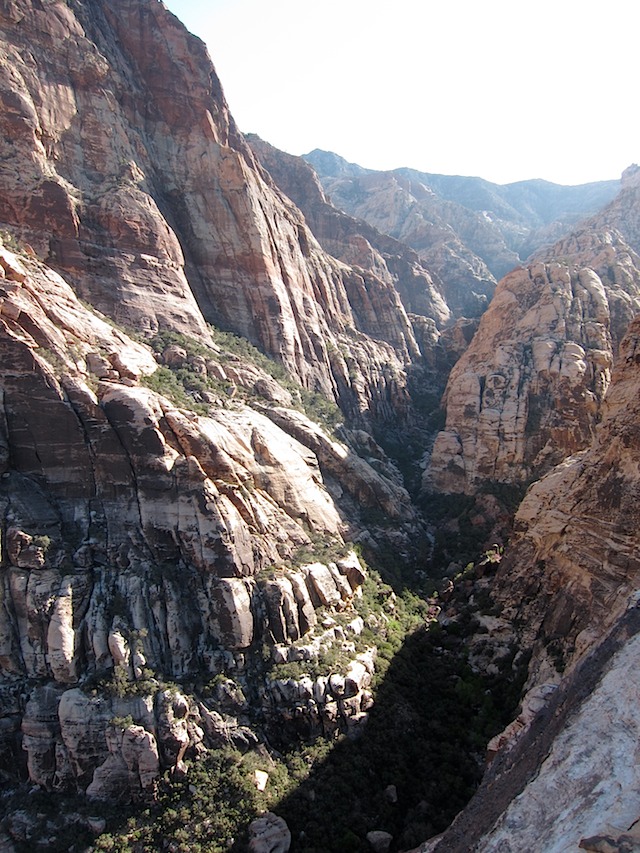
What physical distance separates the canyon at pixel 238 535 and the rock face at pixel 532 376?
0.35 m

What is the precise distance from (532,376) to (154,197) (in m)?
43.4

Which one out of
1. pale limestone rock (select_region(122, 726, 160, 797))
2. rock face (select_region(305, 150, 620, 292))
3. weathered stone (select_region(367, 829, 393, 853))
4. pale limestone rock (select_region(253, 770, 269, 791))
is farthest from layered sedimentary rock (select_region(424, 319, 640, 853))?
rock face (select_region(305, 150, 620, 292))

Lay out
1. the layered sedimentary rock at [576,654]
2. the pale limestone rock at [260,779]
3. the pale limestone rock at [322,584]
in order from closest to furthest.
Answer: the layered sedimentary rock at [576,654] → the pale limestone rock at [260,779] → the pale limestone rock at [322,584]

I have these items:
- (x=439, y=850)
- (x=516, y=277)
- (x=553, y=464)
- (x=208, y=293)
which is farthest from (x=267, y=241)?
(x=439, y=850)

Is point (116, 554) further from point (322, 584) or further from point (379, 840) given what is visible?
point (379, 840)

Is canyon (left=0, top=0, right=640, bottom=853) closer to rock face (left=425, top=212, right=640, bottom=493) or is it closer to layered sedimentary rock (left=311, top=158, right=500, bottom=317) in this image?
rock face (left=425, top=212, right=640, bottom=493)

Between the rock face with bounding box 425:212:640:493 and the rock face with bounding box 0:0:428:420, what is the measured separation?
48.4ft

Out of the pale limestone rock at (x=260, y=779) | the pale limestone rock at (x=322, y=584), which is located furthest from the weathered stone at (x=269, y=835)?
the pale limestone rock at (x=322, y=584)

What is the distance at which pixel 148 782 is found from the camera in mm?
23719

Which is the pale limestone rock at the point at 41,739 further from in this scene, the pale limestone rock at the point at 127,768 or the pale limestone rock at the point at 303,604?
the pale limestone rock at the point at 303,604

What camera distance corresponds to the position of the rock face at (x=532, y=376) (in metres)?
52.4

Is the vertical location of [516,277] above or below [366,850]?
above

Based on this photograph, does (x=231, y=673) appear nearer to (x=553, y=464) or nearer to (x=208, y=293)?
(x=553, y=464)

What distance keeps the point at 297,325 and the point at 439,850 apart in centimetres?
5457
